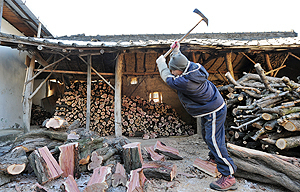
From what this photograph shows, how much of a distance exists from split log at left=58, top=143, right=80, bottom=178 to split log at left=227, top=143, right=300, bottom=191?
225 cm

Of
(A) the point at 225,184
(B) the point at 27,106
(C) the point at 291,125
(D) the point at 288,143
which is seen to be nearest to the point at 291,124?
(C) the point at 291,125

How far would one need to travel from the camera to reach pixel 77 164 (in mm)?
2449

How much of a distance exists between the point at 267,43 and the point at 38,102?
32.6 feet

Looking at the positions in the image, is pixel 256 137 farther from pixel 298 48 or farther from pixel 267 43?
pixel 298 48

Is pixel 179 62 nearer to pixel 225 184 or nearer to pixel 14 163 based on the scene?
pixel 225 184

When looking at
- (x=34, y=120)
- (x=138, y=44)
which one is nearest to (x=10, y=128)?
(x=34, y=120)

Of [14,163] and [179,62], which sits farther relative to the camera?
[14,163]

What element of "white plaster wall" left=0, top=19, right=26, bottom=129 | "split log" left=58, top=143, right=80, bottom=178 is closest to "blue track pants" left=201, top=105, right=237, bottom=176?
"split log" left=58, top=143, right=80, bottom=178

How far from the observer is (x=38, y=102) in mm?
8656

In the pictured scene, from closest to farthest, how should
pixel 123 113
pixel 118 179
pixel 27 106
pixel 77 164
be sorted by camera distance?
pixel 118 179 < pixel 77 164 < pixel 27 106 < pixel 123 113

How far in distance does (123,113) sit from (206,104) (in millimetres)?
4442

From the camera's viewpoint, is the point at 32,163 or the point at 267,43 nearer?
the point at 32,163

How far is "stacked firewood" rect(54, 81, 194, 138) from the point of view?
19.2ft

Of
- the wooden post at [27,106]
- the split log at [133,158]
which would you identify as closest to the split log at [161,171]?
the split log at [133,158]
